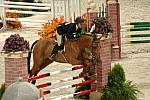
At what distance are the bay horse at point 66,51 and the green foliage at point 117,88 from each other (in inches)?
27.3

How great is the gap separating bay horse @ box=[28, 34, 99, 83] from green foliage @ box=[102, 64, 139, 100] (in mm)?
693

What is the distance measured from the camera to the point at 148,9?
2745cm

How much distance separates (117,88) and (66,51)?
5.88ft

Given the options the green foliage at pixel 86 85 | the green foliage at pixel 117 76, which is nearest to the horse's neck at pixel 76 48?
the green foliage at pixel 86 85

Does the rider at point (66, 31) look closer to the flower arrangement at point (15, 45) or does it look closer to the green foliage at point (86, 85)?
the green foliage at point (86, 85)

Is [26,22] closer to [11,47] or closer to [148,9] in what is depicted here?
[148,9]

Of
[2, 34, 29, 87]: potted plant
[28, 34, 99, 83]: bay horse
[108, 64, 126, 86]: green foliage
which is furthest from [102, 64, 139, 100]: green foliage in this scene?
[2, 34, 29, 87]: potted plant

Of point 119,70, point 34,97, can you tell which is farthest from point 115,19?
point 34,97

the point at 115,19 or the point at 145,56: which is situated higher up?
the point at 115,19

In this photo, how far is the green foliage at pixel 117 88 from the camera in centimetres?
936

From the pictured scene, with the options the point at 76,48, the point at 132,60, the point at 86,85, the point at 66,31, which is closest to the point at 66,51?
the point at 76,48

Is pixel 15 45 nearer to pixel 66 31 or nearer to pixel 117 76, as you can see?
pixel 117 76

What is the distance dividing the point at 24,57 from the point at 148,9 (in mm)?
20218

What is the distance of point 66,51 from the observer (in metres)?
10.7
